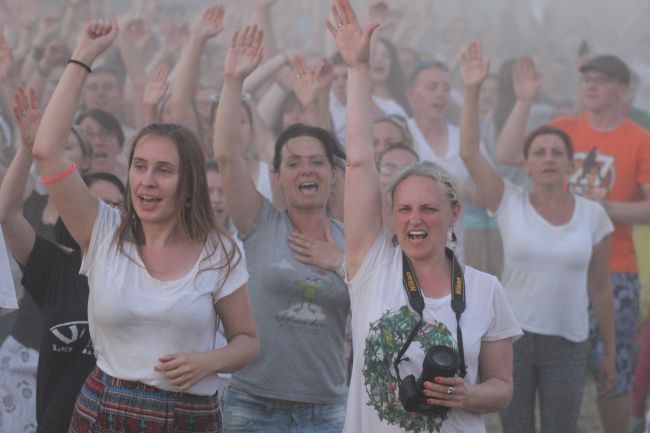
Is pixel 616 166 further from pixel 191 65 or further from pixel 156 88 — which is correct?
pixel 156 88

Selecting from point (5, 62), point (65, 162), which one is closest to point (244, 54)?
point (65, 162)

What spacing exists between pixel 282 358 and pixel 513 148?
119 inches

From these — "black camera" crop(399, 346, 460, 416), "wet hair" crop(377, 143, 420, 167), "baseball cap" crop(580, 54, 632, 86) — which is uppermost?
"baseball cap" crop(580, 54, 632, 86)

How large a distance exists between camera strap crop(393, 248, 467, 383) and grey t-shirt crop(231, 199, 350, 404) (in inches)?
27.8

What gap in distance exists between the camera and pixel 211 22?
505cm

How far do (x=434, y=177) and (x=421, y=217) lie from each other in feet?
0.49

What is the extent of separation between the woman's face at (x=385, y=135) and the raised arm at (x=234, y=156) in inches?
91.1

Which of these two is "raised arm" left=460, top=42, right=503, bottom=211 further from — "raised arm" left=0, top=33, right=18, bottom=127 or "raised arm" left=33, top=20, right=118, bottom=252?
"raised arm" left=0, top=33, right=18, bottom=127

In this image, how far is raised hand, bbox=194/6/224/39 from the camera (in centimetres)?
504

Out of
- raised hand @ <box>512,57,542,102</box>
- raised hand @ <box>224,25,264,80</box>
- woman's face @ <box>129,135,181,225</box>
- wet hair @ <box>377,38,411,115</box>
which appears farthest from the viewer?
wet hair @ <box>377,38,411,115</box>

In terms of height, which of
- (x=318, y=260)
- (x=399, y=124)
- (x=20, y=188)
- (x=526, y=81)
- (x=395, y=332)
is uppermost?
(x=526, y=81)

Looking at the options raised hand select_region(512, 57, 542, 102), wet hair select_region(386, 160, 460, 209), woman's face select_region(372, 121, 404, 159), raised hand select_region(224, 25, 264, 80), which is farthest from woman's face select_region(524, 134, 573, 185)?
wet hair select_region(386, 160, 460, 209)

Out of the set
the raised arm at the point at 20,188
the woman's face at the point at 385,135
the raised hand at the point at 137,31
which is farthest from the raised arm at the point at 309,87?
the raised hand at the point at 137,31

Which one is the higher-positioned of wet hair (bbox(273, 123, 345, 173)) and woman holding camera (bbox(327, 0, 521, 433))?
wet hair (bbox(273, 123, 345, 173))
